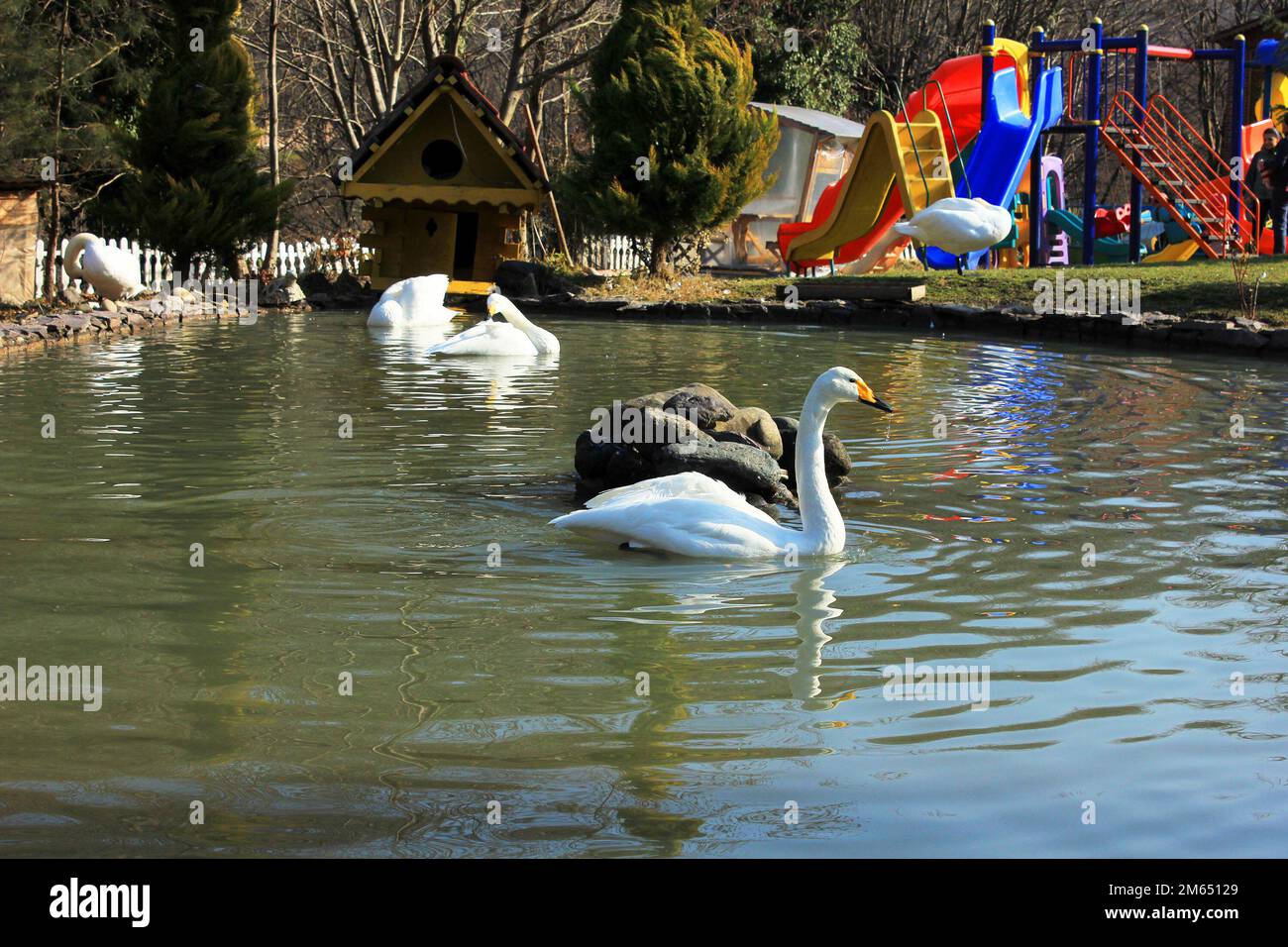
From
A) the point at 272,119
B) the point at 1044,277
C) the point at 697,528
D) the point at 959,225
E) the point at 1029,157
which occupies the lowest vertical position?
the point at 697,528

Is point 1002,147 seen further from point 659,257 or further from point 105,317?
point 105,317

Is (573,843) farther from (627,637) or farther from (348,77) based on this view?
(348,77)

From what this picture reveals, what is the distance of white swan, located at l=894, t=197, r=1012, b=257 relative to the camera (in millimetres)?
21203

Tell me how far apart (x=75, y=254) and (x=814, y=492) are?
1620cm

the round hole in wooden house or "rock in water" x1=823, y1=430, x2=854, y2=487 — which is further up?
A: the round hole in wooden house

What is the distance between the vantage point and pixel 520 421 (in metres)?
11.3

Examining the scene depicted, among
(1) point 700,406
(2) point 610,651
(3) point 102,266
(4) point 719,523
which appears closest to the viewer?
(2) point 610,651

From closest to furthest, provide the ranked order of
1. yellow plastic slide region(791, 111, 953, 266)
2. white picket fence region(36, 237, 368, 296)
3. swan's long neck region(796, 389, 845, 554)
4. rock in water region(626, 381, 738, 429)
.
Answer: swan's long neck region(796, 389, 845, 554) < rock in water region(626, 381, 738, 429) < white picket fence region(36, 237, 368, 296) < yellow plastic slide region(791, 111, 953, 266)

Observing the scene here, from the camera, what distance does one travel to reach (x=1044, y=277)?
73.1ft

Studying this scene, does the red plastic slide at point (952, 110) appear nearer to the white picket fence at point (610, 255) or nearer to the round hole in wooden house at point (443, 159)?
the white picket fence at point (610, 255)

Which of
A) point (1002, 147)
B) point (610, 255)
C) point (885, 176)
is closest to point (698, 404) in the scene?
point (885, 176)

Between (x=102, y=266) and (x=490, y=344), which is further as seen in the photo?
(x=102, y=266)

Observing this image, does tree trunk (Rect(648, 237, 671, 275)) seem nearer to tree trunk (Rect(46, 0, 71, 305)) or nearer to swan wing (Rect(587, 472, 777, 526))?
tree trunk (Rect(46, 0, 71, 305))

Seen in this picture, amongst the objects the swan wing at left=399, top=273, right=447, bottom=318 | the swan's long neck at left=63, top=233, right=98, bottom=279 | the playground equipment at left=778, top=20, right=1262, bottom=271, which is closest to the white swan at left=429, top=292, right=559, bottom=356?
the swan wing at left=399, top=273, right=447, bottom=318
